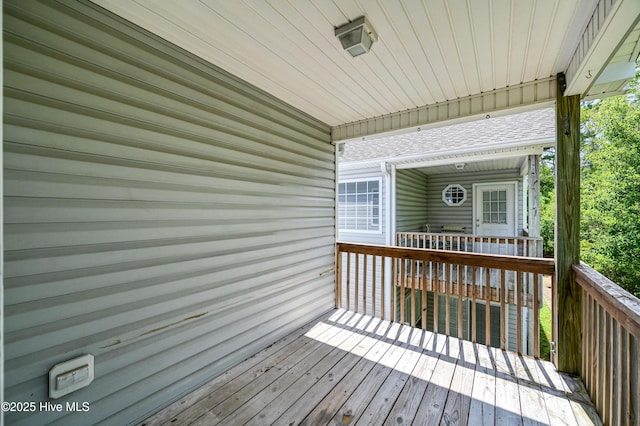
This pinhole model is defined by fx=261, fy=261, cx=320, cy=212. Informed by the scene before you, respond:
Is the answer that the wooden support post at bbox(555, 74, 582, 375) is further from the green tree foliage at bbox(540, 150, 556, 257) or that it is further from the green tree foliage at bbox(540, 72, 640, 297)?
the green tree foliage at bbox(540, 150, 556, 257)

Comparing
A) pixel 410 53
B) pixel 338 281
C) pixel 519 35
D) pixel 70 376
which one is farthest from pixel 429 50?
pixel 70 376

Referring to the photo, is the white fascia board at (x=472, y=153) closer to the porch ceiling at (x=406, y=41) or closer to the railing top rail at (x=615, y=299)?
the porch ceiling at (x=406, y=41)

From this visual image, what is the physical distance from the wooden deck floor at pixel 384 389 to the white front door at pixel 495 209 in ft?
17.5

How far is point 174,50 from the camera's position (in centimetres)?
191

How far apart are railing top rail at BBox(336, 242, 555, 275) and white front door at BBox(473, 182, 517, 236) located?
5.13 m

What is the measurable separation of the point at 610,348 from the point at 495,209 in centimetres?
625

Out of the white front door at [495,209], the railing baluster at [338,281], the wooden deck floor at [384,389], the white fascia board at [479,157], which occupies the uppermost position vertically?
the white fascia board at [479,157]

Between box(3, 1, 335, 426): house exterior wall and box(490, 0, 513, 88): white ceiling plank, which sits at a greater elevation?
box(490, 0, 513, 88): white ceiling plank

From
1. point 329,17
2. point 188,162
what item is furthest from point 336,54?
point 188,162

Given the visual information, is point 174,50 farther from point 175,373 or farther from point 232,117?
point 175,373

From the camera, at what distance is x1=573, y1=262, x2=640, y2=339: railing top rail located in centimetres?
125

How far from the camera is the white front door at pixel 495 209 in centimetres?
680

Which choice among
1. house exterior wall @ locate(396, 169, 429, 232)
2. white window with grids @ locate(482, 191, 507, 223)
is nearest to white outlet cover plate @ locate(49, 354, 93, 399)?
house exterior wall @ locate(396, 169, 429, 232)

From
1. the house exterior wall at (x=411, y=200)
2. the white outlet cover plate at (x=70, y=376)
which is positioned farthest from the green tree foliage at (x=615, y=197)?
the white outlet cover plate at (x=70, y=376)
